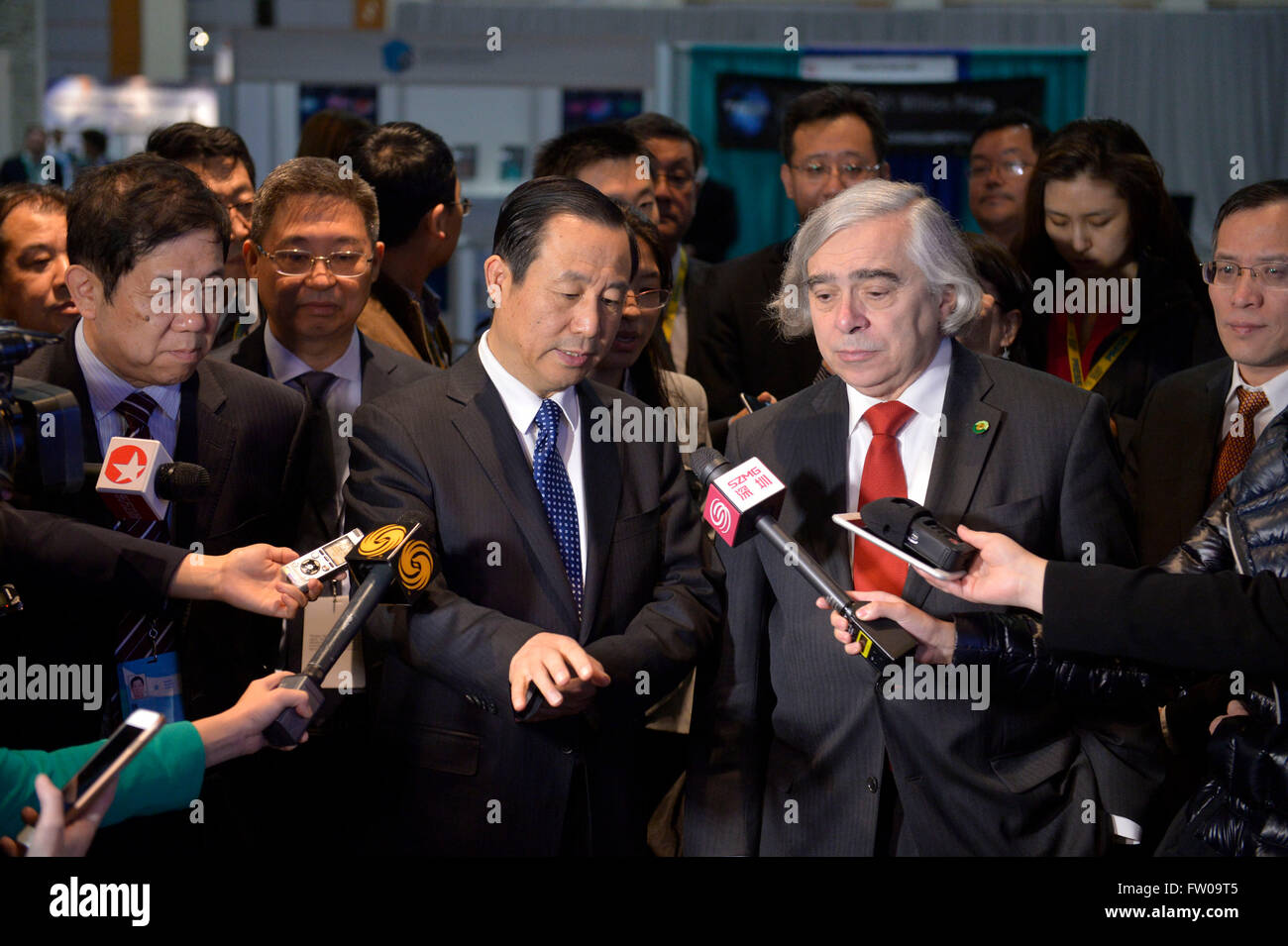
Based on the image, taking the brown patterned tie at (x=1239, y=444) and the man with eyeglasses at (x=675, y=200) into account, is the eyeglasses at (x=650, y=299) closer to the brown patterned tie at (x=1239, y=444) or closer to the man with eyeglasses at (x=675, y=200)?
the man with eyeglasses at (x=675, y=200)

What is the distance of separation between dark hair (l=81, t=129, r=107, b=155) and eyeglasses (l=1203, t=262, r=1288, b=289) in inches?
317

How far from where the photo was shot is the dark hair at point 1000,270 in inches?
121

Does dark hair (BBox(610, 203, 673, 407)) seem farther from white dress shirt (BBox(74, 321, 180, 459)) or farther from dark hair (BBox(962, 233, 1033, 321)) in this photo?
white dress shirt (BBox(74, 321, 180, 459))

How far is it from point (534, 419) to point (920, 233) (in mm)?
722

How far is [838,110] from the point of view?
390cm

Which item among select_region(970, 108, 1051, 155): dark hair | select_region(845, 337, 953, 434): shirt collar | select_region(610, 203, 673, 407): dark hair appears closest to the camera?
select_region(845, 337, 953, 434): shirt collar

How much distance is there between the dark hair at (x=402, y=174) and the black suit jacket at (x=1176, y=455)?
1878 millimetres

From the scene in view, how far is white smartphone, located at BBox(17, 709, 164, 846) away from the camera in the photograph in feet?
5.12

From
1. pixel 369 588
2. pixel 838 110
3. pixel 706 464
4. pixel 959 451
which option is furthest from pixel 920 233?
pixel 838 110

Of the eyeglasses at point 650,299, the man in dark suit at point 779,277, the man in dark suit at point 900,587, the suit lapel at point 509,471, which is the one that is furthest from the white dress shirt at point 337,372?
the man in dark suit at point 900,587

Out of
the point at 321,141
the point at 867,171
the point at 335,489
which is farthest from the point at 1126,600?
the point at 321,141

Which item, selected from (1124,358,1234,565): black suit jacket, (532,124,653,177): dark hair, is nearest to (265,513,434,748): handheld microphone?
(1124,358,1234,565): black suit jacket

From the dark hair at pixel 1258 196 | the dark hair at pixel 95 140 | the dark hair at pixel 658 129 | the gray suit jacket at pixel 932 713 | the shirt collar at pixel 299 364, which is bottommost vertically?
the gray suit jacket at pixel 932 713

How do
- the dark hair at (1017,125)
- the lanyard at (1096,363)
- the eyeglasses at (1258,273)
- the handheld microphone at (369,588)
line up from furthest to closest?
the dark hair at (1017,125)
the lanyard at (1096,363)
the eyeglasses at (1258,273)
the handheld microphone at (369,588)
